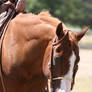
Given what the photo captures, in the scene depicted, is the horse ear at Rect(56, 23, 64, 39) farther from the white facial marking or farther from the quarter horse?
the white facial marking

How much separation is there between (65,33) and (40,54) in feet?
1.62

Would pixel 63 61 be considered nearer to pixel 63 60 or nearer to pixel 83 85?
pixel 63 60

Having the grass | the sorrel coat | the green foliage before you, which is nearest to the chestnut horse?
the sorrel coat

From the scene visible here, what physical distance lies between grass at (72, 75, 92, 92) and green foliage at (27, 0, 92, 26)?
A: 20.2 m

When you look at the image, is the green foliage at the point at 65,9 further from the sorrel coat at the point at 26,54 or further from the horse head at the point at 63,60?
the horse head at the point at 63,60

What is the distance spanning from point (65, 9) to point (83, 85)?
25640 millimetres

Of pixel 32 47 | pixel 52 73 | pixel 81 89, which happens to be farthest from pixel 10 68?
pixel 81 89

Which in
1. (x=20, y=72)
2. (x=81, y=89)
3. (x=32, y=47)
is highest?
(x=32, y=47)

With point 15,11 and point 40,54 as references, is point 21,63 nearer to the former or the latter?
point 40,54

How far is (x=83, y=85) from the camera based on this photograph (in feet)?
38.3

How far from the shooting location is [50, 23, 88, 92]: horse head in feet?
12.5

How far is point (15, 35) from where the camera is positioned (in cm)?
444

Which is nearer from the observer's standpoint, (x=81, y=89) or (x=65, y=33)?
(x=65, y=33)

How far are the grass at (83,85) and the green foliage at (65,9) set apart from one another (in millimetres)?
20218
